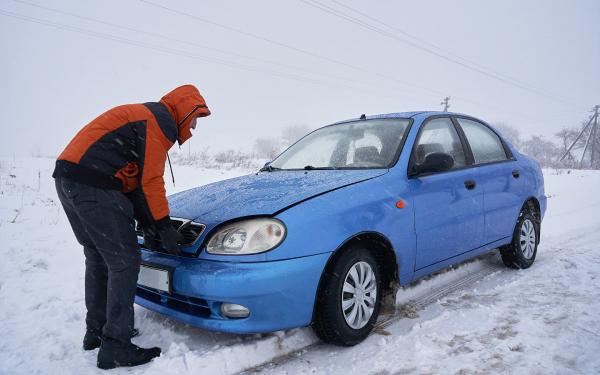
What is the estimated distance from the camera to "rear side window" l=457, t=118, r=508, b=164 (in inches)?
142

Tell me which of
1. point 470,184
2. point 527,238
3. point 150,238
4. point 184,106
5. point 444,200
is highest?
point 184,106

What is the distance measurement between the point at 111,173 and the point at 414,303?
2438mm

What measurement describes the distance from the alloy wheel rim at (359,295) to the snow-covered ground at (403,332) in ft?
0.60

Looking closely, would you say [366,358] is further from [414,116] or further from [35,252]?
[35,252]

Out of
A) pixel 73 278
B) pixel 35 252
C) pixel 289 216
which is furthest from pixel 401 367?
pixel 35 252

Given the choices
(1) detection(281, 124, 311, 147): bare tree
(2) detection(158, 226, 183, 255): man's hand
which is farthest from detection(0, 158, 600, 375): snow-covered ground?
(1) detection(281, 124, 311, 147): bare tree

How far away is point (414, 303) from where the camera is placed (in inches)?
122

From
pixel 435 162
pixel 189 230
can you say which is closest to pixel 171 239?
pixel 189 230

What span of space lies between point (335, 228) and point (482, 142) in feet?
7.63

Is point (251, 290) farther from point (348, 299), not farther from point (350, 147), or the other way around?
point (350, 147)

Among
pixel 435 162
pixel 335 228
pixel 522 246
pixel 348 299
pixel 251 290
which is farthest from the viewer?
pixel 522 246

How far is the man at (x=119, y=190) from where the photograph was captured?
6.72 feet

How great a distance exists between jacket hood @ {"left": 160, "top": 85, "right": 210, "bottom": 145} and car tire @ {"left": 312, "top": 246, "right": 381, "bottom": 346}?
1.22 m

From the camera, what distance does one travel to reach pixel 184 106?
2.26 m
